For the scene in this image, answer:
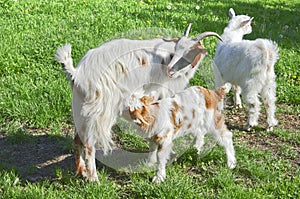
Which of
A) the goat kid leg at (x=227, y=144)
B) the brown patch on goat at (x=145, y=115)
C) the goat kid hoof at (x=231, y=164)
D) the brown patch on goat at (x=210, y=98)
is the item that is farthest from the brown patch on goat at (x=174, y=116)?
the goat kid hoof at (x=231, y=164)

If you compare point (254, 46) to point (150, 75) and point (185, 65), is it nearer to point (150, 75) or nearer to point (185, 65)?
point (185, 65)

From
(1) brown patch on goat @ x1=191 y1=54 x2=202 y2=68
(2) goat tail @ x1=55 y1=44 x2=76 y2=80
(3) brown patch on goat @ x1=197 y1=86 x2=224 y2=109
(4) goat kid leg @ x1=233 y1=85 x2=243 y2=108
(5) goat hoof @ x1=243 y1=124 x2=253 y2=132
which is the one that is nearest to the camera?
(2) goat tail @ x1=55 y1=44 x2=76 y2=80

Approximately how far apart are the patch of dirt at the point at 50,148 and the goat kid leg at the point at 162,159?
0.89 meters

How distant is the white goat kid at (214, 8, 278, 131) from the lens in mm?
5930

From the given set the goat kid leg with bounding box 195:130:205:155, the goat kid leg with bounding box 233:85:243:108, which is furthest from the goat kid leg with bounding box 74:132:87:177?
the goat kid leg with bounding box 233:85:243:108

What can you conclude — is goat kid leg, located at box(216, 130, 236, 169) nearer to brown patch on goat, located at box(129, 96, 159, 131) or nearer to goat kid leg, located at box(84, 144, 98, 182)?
brown patch on goat, located at box(129, 96, 159, 131)

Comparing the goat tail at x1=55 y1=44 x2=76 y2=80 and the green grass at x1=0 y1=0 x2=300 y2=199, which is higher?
the goat tail at x1=55 y1=44 x2=76 y2=80

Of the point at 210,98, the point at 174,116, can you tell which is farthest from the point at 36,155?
the point at 210,98

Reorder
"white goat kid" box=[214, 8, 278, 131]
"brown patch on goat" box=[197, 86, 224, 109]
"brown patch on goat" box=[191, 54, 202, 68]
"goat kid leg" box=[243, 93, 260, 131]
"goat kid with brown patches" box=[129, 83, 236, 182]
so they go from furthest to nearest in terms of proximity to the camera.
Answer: "goat kid leg" box=[243, 93, 260, 131], "white goat kid" box=[214, 8, 278, 131], "brown patch on goat" box=[197, 86, 224, 109], "brown patch on goat" box=[191, 54, 202, 68], "goat kid with brown patches" box=[129, 83, 236, 182]

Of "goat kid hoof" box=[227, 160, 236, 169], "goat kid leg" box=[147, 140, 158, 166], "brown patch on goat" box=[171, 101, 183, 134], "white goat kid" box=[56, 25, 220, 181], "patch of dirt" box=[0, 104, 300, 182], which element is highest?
"white goat kid" box=[56, 25, 220, 181]

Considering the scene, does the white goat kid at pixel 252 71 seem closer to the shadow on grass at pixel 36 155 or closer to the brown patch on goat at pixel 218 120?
the brown patch on goat at pixel 218 120

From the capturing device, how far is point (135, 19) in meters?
9.55

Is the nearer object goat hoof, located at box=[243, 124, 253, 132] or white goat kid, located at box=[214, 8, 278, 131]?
white goat kid, located at box=[214, 8, 278, 131]

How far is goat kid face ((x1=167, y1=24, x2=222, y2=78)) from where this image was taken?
4707 millimetres
